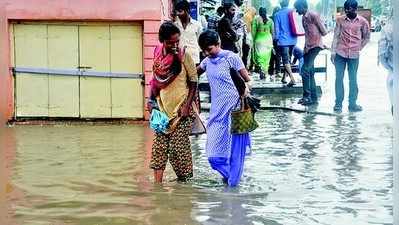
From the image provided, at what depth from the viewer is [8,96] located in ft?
43.1

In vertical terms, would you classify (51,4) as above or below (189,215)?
above

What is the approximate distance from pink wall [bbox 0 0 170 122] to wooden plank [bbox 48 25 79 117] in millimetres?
272

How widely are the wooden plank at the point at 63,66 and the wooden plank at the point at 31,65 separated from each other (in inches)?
3.9

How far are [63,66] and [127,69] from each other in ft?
3.43

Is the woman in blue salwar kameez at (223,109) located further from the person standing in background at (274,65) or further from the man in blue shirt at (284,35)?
the person standing in background at (274,65)

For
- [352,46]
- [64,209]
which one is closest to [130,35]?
[352,46]

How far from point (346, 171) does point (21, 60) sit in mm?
6528

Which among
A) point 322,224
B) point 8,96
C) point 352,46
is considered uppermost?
point 352,46

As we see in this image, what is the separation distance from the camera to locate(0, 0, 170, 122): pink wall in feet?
42.5

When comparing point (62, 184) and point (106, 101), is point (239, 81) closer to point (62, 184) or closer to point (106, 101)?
point (62, 184)

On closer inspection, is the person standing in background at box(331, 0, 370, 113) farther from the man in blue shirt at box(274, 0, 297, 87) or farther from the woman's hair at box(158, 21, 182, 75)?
the woman's hair at box(158, 21, 182, 75)

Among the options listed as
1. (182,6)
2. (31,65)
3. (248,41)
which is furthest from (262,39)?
(182,6)

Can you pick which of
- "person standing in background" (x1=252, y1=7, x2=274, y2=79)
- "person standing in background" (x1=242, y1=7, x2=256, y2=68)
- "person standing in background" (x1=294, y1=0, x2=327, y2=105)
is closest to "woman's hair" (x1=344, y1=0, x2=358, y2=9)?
"person standing in background" (x1=294, y1=0, x2=327, y2=105)

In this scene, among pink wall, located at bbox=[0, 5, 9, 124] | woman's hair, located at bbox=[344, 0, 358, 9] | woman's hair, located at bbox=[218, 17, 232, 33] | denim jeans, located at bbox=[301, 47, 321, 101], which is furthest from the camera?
denim jeans, located at bbox=[301, 47, 321, 101]
